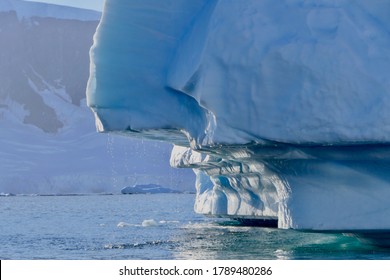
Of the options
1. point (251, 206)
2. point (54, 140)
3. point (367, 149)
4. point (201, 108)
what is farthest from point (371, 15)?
point (54, 140)

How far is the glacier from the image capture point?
10.9 metres

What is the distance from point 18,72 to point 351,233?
119 ft

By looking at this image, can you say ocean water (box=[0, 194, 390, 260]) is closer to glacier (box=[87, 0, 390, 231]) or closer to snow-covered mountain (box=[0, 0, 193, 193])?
glacier (box=[87, 0, 390, 231])

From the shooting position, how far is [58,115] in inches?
1850

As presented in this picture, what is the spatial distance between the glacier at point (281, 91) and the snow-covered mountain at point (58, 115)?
103ft

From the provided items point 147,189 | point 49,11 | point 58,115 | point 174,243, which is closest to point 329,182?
point 174,243

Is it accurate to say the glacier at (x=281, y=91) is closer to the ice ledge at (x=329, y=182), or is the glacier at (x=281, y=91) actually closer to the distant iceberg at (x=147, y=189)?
the ice ledge at (x=329, y=182)

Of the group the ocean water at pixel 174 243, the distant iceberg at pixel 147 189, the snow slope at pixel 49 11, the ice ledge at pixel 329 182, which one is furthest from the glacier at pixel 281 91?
the snow slope at pixel 49 11

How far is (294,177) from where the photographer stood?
1198cm

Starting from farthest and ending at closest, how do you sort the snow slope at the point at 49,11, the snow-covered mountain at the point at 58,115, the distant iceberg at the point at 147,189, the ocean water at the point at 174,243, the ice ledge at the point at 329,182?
the snow slope at the point at 49,11 < the distant iceberg at the point at 147,189 < the snow-covered mountain at the point at 58,115 < the ocean water at the point at 174,243 < the ice ledge at the point at 329,182

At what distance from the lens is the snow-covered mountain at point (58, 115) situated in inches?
1748

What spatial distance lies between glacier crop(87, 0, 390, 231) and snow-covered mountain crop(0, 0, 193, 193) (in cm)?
3127

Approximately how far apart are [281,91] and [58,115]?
36735 millimetres

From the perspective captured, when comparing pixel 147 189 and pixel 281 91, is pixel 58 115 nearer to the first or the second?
pixel 147 189
